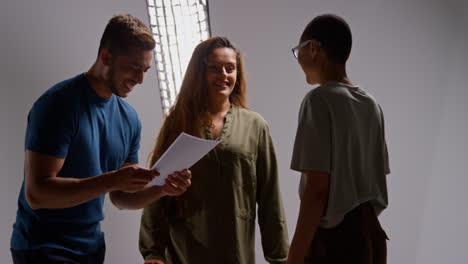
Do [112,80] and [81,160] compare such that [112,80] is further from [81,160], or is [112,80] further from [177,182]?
[177,182]

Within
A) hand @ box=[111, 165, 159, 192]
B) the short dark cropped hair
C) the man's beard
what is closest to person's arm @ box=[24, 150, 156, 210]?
hand @ box=[111, 165, 159, 192]

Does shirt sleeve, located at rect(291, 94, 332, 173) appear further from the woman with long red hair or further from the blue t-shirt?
the blue t-shirt

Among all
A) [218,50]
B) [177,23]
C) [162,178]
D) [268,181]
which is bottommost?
[268,181]

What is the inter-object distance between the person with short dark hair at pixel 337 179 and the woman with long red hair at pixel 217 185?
39cm

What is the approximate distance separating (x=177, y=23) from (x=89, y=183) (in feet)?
3.04

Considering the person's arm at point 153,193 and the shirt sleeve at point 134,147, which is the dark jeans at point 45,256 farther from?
the shirt sleeve at point 134,147

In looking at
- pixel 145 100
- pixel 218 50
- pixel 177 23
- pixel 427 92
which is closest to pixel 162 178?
pixel 218 50

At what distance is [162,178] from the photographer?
4.68ft

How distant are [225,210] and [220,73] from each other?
58 cm

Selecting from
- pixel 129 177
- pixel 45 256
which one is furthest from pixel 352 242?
pixel 45 256

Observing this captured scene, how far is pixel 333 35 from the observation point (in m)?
1.42

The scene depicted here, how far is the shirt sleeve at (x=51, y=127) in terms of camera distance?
4.12ft

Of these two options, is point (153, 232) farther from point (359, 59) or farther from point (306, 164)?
point (359, 59)

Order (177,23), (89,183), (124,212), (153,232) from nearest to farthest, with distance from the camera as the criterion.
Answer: (89,183) < (153,232) < (177,23) < (124,212)
